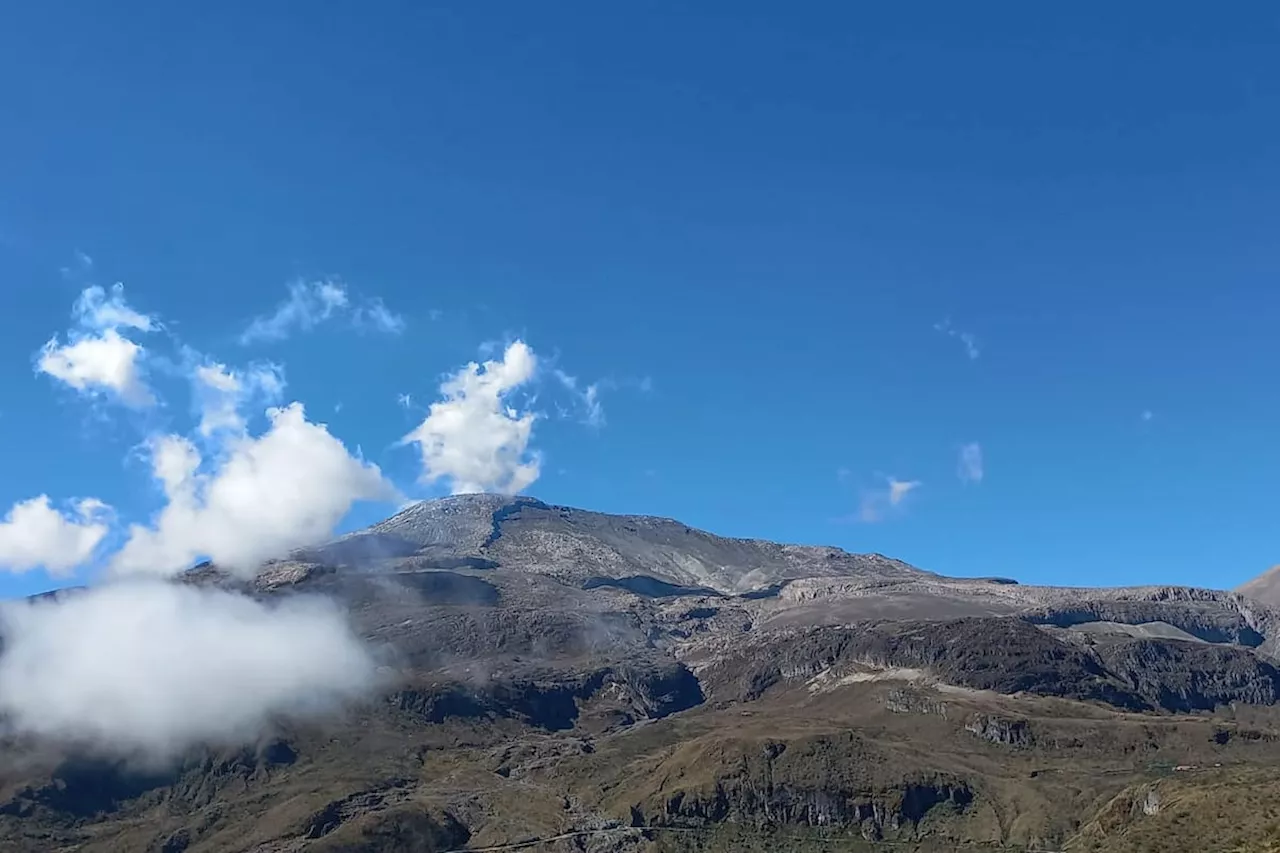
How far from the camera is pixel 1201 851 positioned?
19800cm

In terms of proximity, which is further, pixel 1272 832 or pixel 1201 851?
pixel 1201 851

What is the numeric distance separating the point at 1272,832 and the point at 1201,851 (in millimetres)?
15766

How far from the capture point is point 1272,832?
608 feet
